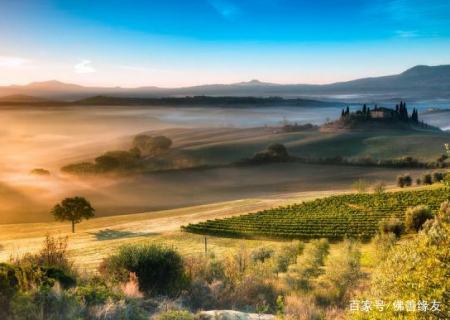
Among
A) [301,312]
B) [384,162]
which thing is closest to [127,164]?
[384,162]

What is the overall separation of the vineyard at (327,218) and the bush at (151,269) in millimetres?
38656

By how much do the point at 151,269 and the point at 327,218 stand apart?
179 ft

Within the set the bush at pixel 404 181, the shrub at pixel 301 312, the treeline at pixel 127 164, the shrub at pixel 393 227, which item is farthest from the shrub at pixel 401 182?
the shrub at pixel 301 312

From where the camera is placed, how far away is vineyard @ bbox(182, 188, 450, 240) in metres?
63.5

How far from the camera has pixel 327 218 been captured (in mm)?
72562

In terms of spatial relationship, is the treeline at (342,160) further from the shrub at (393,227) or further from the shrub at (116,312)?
the shrub at (116,312)

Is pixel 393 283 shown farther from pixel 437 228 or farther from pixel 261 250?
pixel 261 250

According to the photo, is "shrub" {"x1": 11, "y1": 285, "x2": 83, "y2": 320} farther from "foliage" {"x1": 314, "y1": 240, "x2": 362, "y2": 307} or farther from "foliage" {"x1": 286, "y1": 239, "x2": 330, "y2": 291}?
"foliage" {"x1": 286, "y1": 239, "x2": 330, "y2": 291}

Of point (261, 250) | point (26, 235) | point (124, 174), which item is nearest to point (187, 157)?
point (124, 174)

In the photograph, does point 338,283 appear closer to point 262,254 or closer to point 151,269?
point 151,269

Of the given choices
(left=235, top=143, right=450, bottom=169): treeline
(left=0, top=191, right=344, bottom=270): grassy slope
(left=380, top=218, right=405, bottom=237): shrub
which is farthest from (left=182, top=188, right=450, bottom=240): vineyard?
(left=235, top=143, right=450, bottom=169): treeline

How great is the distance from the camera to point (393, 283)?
40.3ft

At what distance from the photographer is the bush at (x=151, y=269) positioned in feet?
71.1

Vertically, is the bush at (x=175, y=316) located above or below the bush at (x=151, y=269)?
above
